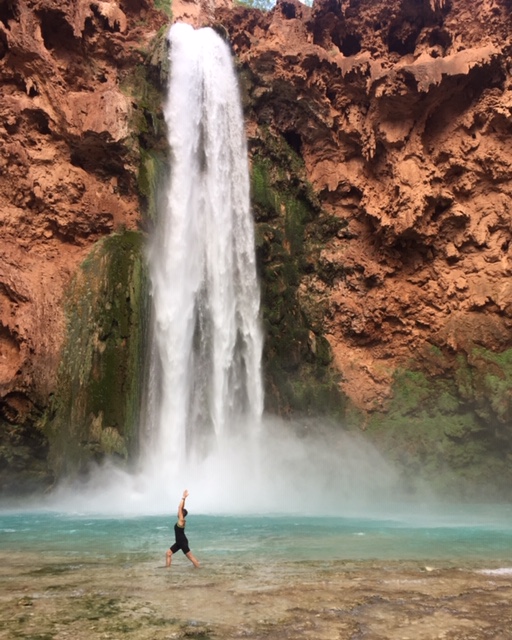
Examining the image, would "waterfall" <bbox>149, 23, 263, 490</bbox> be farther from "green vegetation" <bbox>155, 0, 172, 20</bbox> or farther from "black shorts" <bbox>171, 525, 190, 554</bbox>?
"black shorts" <bbox>171, 525, 190, 554</bbox>

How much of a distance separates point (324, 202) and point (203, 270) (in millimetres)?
5907

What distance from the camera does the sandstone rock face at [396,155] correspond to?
65.6ft

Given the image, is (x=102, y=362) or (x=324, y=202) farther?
(x=324, y=202)

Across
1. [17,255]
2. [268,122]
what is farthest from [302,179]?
[17,255]

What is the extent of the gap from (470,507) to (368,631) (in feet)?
48.6

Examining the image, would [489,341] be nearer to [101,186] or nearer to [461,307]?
[461,307]

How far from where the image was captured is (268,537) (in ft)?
33.7

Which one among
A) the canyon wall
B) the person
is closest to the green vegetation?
the canyon wall

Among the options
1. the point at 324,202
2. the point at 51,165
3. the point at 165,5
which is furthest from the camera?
the point at 165,5

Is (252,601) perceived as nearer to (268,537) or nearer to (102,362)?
(268,537)

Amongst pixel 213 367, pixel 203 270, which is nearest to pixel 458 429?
pixel 213 367

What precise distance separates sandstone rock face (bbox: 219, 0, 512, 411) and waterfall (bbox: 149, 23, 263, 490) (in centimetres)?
169

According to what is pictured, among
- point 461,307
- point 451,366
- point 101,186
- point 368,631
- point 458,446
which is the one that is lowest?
point 368,631

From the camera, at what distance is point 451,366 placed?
65.8ft
